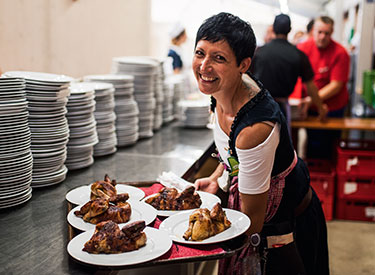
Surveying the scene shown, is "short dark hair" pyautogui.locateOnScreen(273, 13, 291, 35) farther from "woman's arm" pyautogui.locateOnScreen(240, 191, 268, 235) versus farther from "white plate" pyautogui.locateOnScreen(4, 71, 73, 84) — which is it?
"woman's arm" pyautogui.locateOnScreen(240, 191, 268, 235)

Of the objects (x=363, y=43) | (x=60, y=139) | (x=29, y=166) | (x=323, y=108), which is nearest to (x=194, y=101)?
(x=323, y=108)

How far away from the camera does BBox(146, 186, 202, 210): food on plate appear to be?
1669mm

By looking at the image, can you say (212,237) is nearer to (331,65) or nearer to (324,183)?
(324,183)

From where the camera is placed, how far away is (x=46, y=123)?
1.99 metres

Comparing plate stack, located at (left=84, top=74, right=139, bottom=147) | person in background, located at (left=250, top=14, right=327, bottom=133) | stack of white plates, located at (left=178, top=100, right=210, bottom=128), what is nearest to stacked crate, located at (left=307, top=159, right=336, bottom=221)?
person in background, located at (left=250, top=14, right=327, bottom=133)

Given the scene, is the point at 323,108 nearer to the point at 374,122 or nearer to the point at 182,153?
the point at 374,122

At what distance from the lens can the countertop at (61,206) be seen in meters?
1.30

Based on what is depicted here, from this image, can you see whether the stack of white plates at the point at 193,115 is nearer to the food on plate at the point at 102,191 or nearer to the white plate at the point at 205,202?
the white plate at the point at 205,202

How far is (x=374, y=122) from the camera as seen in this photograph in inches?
175

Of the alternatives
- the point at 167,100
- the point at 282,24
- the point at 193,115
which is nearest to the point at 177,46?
the point at 282,24

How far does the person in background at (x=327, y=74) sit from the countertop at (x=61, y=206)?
1.91 meters

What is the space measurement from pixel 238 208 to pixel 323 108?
2868mm

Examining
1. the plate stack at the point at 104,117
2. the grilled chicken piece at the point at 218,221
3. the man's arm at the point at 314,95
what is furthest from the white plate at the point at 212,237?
the man's arm at the point at 314,95

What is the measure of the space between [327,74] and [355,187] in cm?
133
